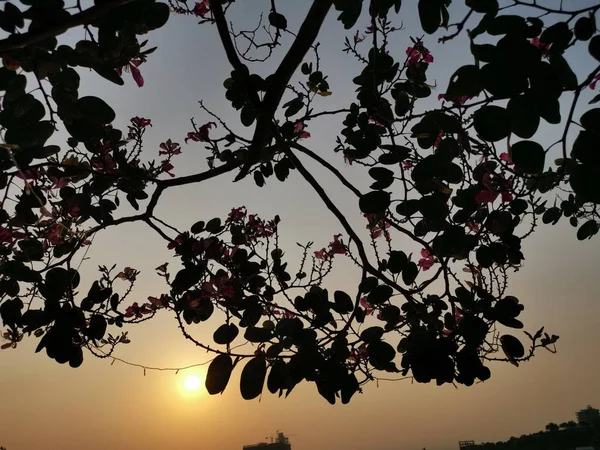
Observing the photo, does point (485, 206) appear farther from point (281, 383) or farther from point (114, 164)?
point (114, 164)

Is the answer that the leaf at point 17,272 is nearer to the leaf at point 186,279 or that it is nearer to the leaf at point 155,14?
the leaf at point 186,279

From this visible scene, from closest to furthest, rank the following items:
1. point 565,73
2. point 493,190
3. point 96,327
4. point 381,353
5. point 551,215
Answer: point 565,73 → point 381,353 → point 493,190 → point 96,327 → point 551,215

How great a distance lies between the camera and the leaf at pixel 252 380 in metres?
0.82

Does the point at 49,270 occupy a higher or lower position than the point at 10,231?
lower

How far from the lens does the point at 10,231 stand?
1894 millimetres

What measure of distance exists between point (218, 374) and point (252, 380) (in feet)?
0.22

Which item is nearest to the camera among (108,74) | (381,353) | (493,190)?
(108,74)

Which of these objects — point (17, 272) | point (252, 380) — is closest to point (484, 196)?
point (252, 380)

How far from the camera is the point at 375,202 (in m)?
1.21

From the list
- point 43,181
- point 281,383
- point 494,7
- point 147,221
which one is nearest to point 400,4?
point 494,7

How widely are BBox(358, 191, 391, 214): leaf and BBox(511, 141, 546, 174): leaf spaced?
53 cm

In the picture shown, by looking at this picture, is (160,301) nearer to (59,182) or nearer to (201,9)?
(59,182)

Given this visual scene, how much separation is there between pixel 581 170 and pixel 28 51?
1.09 m

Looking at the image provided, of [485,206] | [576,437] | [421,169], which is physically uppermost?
[485,206]
